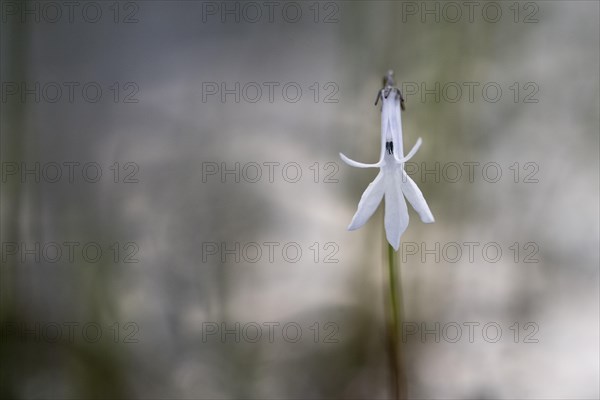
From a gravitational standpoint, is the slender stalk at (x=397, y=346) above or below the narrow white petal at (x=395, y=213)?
below

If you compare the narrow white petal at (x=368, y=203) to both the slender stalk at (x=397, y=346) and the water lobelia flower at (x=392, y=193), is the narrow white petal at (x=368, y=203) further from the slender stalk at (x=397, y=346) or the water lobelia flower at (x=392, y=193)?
the slender stalk at (x=397, y=346)

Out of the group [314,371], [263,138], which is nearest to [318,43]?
[263,138]

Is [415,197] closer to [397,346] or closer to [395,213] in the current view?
[395,213]

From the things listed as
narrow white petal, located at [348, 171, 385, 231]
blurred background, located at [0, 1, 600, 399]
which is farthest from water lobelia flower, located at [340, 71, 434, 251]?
blurred background, located at [0, 1, 600, 399]

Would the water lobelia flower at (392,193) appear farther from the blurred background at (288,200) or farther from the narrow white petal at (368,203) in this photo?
the blurred background at (288,200)

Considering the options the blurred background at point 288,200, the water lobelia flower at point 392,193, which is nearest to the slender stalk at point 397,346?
the blurred background at point 288,200

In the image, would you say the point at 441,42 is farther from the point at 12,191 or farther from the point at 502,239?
the point at 12,191

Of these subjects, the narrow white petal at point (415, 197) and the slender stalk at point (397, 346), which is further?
the slender stalk at point (397, 346)
